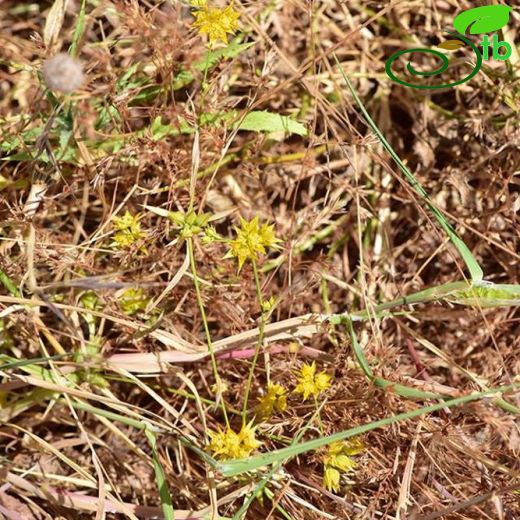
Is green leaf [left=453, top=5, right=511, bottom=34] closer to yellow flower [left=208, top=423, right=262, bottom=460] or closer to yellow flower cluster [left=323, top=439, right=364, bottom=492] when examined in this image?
yellow flower cluster [left=323, top=439, right=364, bottom=492]

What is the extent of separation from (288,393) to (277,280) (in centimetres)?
41

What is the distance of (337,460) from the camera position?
1.71 meters

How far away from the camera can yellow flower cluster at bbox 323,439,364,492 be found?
1.70 metres

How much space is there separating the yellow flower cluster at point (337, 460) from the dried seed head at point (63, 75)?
98 centimetres

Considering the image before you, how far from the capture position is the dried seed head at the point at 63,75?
141cm

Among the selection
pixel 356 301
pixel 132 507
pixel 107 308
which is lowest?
pixel 132 507

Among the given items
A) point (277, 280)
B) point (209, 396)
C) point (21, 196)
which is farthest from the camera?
point (277, 280)

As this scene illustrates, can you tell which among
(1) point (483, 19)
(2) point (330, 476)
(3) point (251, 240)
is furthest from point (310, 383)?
(1) point (483, 19)

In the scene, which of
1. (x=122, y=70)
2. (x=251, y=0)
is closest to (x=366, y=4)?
(x=251, y=0)

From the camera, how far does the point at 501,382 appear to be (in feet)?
6.15

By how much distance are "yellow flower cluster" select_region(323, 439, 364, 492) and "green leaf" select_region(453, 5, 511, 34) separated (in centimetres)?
121

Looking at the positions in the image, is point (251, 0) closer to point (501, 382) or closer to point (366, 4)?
point (366, 4)

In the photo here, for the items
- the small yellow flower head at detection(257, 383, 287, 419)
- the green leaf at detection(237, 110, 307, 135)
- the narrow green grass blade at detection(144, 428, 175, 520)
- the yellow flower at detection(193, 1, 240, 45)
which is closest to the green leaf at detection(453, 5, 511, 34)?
the green leaf at detection(237, 110, 307, 135)

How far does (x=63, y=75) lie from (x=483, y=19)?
126cm
